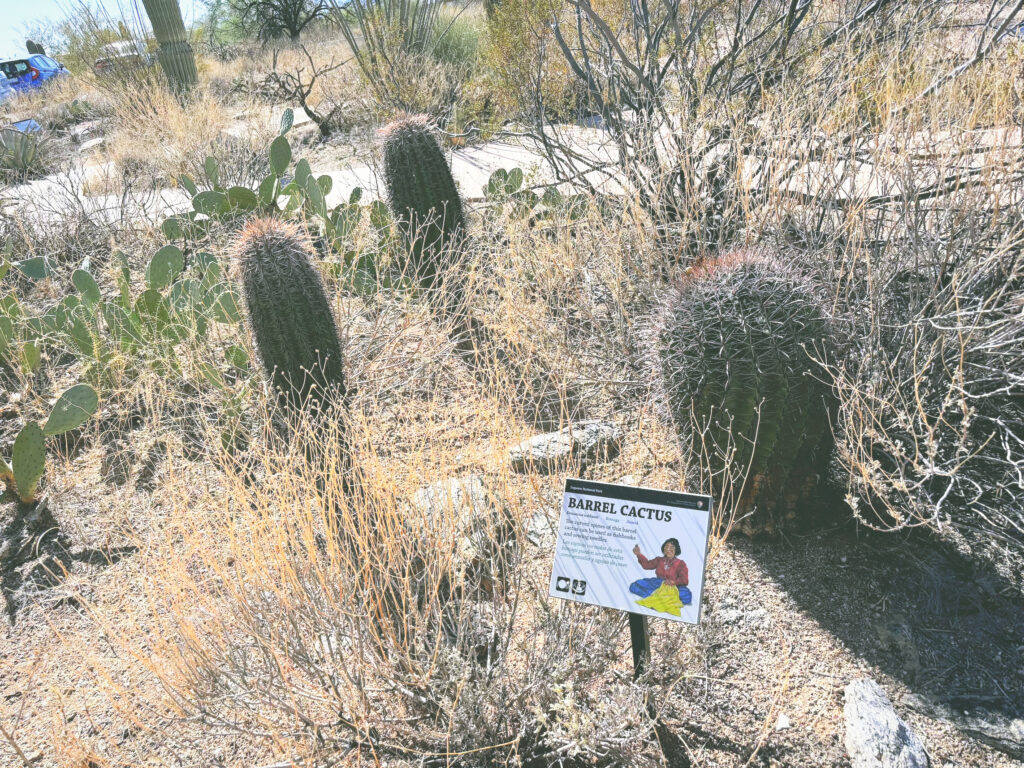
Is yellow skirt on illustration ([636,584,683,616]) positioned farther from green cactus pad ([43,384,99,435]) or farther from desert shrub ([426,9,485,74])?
desert shrub ([426,9,485,74])

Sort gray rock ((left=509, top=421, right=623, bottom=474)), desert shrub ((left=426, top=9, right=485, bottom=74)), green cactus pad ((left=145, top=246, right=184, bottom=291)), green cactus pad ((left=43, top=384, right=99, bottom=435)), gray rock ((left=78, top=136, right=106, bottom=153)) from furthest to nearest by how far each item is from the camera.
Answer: desert shrub ((left=426, top=9, right=485, bottom=74)) → gray rock ((left=78, top=136, right=106, bottom=153)) → green cactus pad ((left=145, top=246, right=184, bottom=291)) → green cactus pad ((left=43, top=384, right=99, bottom=435)) → gray rock ((left=509, top=421, right=623, bottom=474))

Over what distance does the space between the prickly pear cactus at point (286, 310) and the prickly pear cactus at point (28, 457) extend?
0.96 metres

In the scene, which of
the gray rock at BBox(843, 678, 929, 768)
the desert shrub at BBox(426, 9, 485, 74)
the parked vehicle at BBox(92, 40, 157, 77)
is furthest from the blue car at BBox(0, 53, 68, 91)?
the gray rock at BBox(843, 678, 929, 768)

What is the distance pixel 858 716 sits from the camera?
1.92 m

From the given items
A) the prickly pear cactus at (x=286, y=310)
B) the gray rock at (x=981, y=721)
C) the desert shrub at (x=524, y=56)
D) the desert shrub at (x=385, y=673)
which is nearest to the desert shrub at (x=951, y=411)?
the gray rock at (x=981, y=721)

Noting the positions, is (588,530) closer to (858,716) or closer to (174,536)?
(858,716)

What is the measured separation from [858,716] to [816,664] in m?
0.23

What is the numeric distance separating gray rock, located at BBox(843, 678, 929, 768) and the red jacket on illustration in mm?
583

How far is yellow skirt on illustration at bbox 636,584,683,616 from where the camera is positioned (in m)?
1.82

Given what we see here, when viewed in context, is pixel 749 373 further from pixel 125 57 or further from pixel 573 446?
pixel 125 57

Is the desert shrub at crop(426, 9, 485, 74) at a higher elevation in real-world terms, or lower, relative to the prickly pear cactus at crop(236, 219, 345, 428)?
higher

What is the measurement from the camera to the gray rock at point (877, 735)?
1.82m

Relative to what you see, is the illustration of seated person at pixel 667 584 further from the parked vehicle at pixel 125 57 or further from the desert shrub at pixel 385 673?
the parked vehicle at pixel 125 57

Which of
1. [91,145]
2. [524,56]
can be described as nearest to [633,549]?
[524,56]
